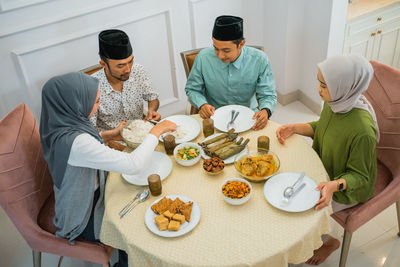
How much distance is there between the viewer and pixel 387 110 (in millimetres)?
2027

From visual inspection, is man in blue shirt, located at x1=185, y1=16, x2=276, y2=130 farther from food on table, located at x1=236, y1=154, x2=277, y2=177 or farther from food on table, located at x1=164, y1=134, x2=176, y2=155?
food on table, located at x1=236, y1=154, x2=277, y2=177

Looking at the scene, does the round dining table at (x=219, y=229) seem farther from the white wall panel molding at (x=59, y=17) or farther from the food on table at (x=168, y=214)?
the white wall panel molding at (x=59, y=17)

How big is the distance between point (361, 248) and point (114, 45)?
2054 millimetres

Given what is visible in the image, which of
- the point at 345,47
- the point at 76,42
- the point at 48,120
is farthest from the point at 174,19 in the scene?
the point at 48,120

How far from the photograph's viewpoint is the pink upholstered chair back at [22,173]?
72.6 inches

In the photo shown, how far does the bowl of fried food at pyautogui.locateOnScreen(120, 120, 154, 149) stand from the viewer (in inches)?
80.6

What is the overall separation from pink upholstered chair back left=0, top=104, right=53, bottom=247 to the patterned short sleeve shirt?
0.49 m

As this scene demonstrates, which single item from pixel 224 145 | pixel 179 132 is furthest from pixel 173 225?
pixel 179 132

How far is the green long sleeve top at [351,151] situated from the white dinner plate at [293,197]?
206 millimetres

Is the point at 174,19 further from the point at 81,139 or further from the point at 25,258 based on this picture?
the point at 25,258

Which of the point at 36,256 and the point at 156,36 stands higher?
the point at 156,36

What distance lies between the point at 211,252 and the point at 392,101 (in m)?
1.32

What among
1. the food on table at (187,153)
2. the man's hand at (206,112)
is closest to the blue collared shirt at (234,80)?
the man's hand at (206,112)

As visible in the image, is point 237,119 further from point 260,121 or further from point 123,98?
point 123,98
